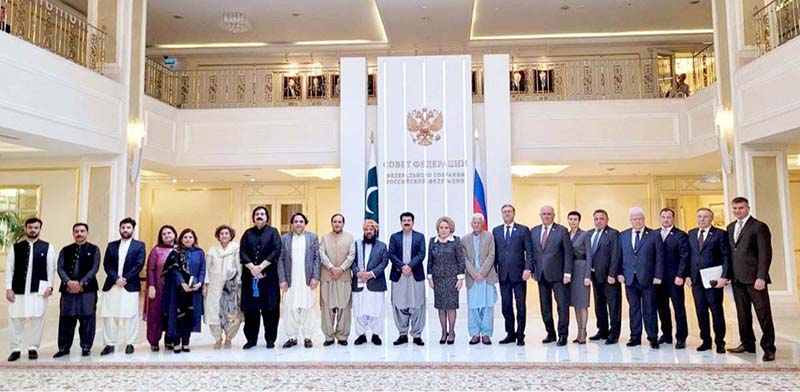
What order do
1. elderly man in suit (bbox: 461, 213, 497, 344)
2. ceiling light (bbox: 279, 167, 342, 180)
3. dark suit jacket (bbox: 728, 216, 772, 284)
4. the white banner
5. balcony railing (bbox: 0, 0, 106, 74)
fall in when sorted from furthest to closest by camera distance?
→ 1. ceiling light (bbox: 279, 167, 342, 180)
2. the white banner
3. balcony railing (bbox: 0, 0, 106, 74)
4. elderly man in suit (bbox: 461, 213, 497, 344)
5. dark suit jacket (bbox: 728, 216, 772, 284)

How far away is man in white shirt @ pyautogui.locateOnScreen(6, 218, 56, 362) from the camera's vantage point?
17.7ft

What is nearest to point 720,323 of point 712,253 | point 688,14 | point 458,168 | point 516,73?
point 712,253

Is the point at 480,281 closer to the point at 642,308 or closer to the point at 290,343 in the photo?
the point at 642,308

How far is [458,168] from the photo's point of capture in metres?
9.25

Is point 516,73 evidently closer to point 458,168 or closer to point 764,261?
point 458,168

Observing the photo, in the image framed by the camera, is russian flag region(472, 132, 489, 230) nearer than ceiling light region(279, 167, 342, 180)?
Yes

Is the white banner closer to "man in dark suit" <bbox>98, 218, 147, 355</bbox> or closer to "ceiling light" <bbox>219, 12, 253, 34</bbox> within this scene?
"ceiling light" <bbox>219, 12, 253, 34</bbox>

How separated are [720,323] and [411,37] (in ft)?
→ 27.4

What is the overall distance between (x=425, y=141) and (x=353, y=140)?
117 centimetres

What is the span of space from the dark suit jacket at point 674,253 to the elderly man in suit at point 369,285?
Result: 266 centimetres

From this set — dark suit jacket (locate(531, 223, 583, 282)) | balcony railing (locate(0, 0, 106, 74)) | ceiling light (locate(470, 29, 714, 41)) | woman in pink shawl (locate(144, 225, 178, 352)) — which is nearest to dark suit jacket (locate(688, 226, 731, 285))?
dark suit jacket (locate(531, 223, 583, 282))

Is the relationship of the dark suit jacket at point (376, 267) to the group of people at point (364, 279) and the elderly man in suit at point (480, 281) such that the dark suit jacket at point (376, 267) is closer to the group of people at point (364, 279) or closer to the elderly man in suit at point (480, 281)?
the group of people at point (364, 279)

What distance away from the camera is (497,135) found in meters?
Answer: 9.48

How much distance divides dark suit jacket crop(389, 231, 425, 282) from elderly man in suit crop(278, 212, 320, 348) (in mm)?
755
